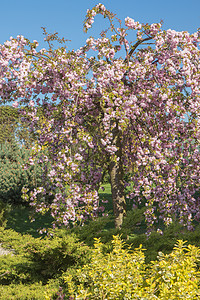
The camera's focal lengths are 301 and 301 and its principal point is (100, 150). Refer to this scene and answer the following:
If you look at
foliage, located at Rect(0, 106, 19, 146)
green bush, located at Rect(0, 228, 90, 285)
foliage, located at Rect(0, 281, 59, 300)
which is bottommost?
foliage, located at Rect(0, 281, 59, 300)

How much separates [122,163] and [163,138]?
1404 mm

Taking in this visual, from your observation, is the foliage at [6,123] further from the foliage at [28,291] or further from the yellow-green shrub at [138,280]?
the yellow-green shrub at [138,280]

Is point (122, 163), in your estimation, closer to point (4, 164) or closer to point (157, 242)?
point (157, 242)

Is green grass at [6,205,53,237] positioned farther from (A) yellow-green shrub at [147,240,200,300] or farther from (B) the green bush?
(A) yellow-green shrub at [147,240,200,300]

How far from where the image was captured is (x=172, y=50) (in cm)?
615

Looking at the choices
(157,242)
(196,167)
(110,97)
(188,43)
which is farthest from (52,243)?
(188,43)

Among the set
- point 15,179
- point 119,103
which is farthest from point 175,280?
point 15,179

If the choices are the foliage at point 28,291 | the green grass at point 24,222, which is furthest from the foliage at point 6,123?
the foliage at point 28,291

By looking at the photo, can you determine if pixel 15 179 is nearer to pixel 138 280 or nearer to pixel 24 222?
pixel 24 222

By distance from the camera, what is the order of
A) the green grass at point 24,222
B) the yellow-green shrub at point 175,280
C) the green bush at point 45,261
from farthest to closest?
the green grass at point 24,222
the green bush at point 45,261
the yellow-green shrub at point 175,280

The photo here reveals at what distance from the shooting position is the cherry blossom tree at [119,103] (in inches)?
238

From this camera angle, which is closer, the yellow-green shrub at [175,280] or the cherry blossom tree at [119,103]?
the yellow-green shrub at [175,280]

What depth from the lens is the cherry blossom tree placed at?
6039 millimetres

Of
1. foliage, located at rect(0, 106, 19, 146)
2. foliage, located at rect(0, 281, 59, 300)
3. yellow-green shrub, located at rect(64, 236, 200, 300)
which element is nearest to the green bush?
foliage, located at rect(0, 281, 59, 300)
